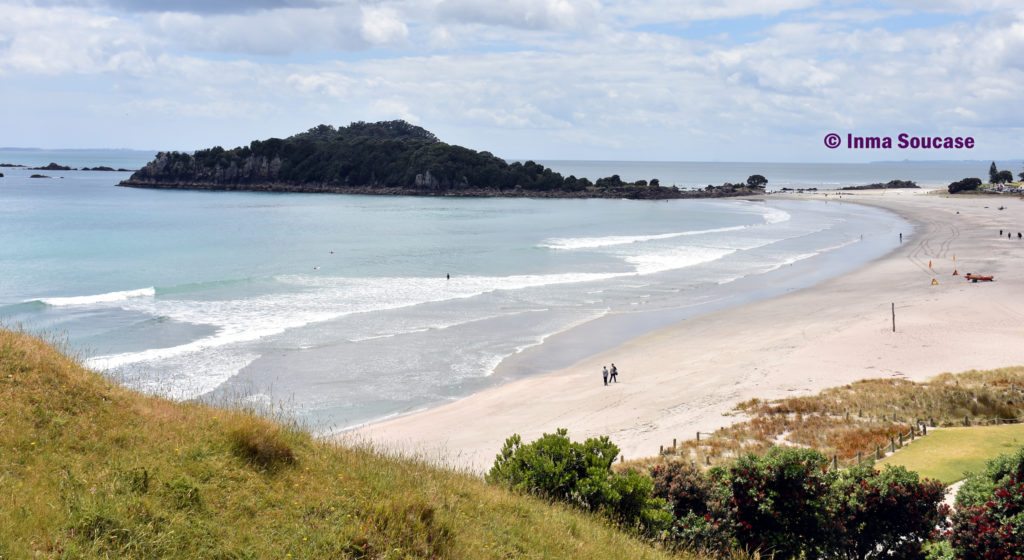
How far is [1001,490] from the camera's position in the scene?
1106 cm

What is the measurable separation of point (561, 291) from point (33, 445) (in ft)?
122

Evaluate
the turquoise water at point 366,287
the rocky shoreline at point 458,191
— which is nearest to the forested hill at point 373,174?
the rocky shoreline at point 458,191

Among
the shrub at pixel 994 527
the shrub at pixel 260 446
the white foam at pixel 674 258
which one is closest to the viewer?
the shrub at pixel 260 446

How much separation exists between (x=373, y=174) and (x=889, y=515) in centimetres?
14303

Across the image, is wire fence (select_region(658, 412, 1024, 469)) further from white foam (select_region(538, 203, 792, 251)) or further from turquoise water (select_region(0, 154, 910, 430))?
white foam (select_region(538, 203, 792, 251))

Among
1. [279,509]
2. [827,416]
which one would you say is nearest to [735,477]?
[279,509]

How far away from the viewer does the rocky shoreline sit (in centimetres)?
14125

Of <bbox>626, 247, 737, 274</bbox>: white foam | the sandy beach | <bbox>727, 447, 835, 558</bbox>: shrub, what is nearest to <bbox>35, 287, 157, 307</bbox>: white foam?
the sandy beach

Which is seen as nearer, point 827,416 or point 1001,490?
point 1001,490

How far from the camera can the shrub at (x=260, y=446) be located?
9.26 m

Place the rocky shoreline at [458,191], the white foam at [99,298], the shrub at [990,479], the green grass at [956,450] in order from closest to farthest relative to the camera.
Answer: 1. the shrub at [990,479]
2. the green grass at [956,450]
3. the white foam at [99,298]
4. the rocky shoreline at [458,191]

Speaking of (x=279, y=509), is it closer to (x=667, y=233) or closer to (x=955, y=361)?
(x=955, y=361)

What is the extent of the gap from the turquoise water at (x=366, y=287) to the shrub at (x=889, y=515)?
1394 cm

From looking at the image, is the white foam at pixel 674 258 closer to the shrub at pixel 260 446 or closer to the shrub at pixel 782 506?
the shrub at pixel 782 506
